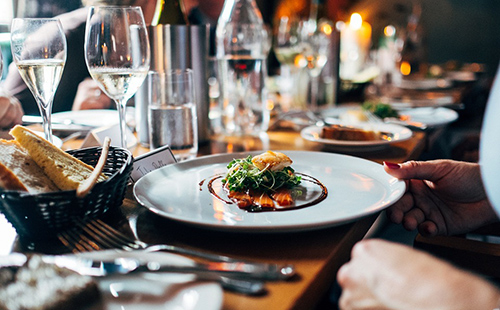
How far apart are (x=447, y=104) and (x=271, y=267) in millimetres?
1802

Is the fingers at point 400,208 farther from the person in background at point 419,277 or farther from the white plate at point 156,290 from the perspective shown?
the white plate at point 156,290

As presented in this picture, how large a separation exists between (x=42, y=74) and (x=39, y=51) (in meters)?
0.04

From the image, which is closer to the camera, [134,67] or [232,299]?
[232,299]

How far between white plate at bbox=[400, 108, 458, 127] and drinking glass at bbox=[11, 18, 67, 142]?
3.93ft

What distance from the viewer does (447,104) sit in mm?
2029

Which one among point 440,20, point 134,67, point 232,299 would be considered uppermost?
point 440,20

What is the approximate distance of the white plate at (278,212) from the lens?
1.98 feet

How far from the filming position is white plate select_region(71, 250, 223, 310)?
43cm

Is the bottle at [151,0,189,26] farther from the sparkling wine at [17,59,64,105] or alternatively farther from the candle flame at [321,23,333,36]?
the candle flame at [321,23,333,36]

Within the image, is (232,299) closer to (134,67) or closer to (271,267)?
(271,267)

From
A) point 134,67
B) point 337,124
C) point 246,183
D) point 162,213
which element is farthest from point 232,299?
point 337,124

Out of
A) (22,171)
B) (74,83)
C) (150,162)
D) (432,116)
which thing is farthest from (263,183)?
(74,83)

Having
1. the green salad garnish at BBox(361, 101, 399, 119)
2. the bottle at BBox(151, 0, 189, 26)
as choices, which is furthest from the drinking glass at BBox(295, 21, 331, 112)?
the bottle at BBox(151, 0, 189, 26)

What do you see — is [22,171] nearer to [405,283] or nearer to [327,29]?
[405,283]
